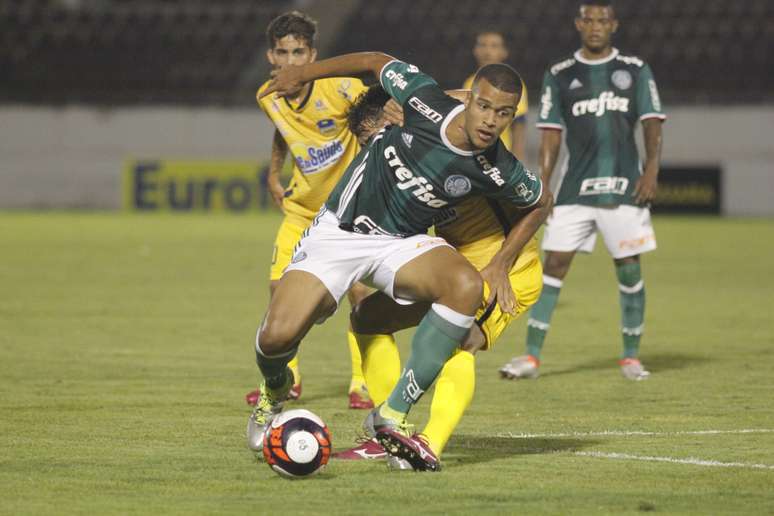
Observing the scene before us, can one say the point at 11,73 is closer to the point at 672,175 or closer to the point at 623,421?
the point at 672,175

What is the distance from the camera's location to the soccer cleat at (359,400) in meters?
7.15

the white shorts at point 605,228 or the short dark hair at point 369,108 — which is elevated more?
the short dark hair at point 369,108

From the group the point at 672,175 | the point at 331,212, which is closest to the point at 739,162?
the point at 672,175

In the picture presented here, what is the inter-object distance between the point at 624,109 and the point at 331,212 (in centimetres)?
335

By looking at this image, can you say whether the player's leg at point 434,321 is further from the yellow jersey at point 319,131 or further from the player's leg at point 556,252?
the player's leg at point 556,252

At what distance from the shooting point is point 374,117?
6387 millimetres

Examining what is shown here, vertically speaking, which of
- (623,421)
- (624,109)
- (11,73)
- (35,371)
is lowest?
(11,73)

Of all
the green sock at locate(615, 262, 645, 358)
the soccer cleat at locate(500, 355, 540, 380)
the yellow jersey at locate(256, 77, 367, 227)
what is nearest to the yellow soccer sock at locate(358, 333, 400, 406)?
the yellow jersey at locate(256, 77, 367, 227)

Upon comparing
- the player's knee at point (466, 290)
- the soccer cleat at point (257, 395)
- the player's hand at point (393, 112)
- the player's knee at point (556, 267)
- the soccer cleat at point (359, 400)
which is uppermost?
the player's hand at point (393, 112)

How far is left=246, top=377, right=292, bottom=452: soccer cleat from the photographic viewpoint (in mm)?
5762

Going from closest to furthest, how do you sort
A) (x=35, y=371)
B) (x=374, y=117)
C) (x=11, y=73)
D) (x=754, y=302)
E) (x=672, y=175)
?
(x=374, y=117) → (x=35, y=371) → (x=754, y=302) → (x=672, y=175) → (x=11, y=73)

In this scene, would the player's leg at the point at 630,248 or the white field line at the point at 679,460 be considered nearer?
the white field line at the point at 679,460

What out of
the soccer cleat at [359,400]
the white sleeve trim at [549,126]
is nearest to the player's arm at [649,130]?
the white sleeve trim at [549,126]

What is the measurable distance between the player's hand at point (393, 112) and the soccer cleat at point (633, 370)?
2893 mm
